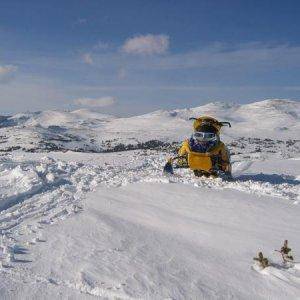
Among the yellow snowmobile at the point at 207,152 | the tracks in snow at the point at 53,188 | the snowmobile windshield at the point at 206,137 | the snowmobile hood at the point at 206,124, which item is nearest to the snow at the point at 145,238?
the tracks in snow at the point at 53,188

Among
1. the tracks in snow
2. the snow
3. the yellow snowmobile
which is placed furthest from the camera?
the yellow snowmobile

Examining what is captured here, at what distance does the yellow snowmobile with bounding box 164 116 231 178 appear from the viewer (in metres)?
18.4

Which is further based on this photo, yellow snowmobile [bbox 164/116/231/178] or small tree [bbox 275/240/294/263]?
yellow snowmobile [bbox 164/116/231/178]

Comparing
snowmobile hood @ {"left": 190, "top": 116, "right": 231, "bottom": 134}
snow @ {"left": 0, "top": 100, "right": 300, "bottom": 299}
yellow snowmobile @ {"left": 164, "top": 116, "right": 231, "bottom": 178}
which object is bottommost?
snow @ {"left": 0, "top": 100, "right": 300, "bottom": 299}

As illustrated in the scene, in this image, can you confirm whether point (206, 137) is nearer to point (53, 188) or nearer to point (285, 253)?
point (53, 188)

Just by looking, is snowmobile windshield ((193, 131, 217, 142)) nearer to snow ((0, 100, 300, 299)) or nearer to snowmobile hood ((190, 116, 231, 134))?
snowmobile hood ((190, 116, 231, 134))

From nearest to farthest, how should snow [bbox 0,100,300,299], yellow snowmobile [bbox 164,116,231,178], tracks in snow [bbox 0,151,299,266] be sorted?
snow [bbox 0,100,300,299], tracks in snow [bbox 0,151,299,266], yellow snowmobile [bbox 164,116,231,178]

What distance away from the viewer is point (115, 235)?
10367mm

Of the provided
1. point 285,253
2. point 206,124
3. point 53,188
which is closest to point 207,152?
point 206,124

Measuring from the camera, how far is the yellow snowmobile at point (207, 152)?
18391 millimetres

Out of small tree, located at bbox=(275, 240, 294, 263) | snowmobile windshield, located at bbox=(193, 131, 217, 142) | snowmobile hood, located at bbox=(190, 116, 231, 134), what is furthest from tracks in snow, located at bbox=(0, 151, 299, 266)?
small tree, located at bbox=(275, 240, 294, 263)

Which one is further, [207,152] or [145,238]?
[207,152]

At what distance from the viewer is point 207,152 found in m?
18.4

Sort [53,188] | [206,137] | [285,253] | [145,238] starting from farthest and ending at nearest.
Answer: [206,137], [53,188], [145,238], [285,253]
